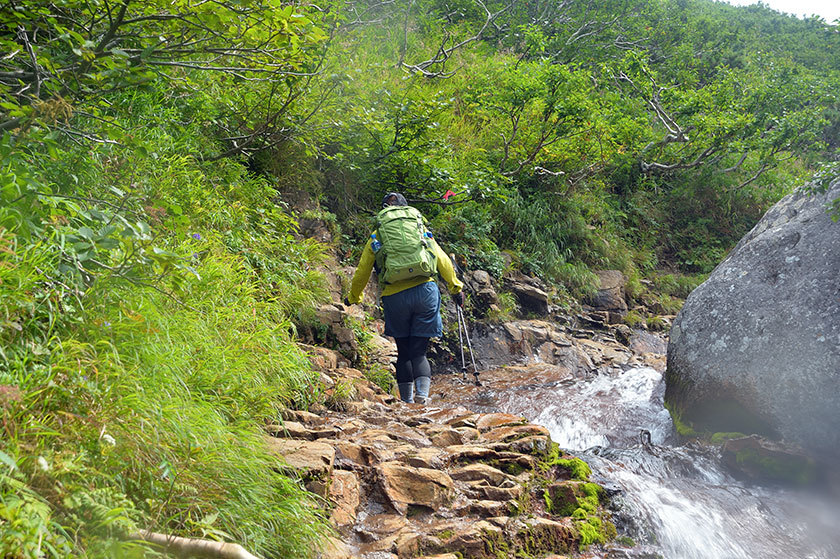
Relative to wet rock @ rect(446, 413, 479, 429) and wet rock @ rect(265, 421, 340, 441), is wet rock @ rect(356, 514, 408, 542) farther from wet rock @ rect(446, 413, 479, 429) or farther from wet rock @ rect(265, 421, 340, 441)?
wet rock @ rect(446, 413, 479, 429)

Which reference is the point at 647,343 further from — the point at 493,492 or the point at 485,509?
the point at 485,509

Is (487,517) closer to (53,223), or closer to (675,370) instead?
(53,223)

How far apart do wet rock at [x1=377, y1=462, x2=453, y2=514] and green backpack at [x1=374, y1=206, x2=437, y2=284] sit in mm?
2511

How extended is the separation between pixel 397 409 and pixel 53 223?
136 inches

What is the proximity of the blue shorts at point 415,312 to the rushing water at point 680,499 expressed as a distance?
1.75 m

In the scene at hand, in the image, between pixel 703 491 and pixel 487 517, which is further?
pixel 703 491

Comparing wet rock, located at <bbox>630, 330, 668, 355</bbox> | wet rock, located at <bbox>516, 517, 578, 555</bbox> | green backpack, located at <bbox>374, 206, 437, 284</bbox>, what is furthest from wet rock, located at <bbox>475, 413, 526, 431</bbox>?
wet rock, located at <bbox>630, 330, 668, 355</bbox>

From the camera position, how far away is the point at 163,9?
3.32 metres

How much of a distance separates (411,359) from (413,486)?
2898 millimetres

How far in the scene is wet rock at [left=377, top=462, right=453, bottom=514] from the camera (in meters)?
3.24

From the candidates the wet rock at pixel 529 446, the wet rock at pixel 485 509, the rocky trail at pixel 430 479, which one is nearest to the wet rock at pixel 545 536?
the rocky trail at pixel 430 479

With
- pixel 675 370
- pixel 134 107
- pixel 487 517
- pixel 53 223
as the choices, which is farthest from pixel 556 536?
pixel 134 107

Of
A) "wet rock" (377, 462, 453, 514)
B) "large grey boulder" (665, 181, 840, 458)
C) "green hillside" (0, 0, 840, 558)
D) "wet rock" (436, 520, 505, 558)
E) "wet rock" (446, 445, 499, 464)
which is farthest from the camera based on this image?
"large grey boulder" (665, 181, 840, 458)

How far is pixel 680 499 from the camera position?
4289 mm
